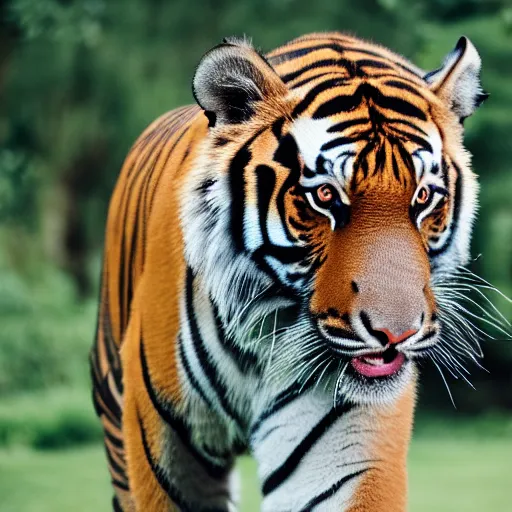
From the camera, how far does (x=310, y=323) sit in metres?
2.32

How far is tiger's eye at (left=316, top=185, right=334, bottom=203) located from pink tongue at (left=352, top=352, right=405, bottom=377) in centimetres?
A: 33

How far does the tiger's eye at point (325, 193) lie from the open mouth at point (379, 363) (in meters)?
0.32

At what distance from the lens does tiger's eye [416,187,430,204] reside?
89.1 inches

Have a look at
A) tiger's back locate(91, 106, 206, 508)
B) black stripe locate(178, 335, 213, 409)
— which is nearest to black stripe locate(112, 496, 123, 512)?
tiger's back locate(91, 106, 206, 508)

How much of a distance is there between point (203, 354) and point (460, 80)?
2.76 feet

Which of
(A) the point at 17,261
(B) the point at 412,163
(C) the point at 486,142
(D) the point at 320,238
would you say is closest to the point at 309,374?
(D) the point at 320,238

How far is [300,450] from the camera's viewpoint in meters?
2.56

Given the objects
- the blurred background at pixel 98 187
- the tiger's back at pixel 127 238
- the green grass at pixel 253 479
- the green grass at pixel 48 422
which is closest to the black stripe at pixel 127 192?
the tiger's back at pixel 127 238

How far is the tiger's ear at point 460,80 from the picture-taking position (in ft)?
8.13

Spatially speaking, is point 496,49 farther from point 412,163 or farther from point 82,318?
point 412,163

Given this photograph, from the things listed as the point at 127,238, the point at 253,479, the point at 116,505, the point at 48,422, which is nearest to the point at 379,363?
the point at 127,238

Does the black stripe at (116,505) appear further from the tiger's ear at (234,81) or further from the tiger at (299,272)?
the tiger's ear at (234,81)

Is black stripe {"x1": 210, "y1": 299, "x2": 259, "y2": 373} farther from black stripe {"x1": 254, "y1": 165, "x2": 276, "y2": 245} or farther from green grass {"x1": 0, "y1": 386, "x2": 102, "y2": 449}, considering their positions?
green grass {"x1": 0, "y1": 386, "x2": 102, "y2": 449}

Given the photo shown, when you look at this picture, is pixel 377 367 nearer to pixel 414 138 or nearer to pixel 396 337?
pixel 396 337
